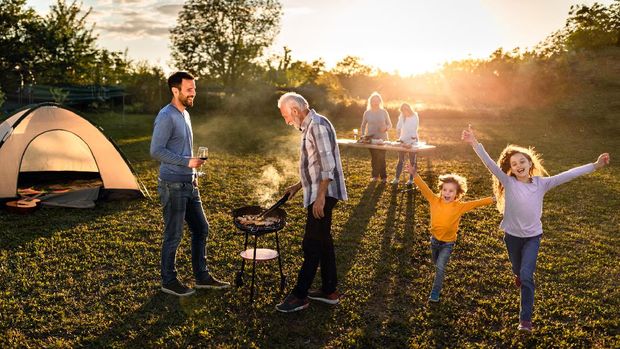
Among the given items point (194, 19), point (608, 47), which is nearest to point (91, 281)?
point (194, 19)

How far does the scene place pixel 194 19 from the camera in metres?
40.1

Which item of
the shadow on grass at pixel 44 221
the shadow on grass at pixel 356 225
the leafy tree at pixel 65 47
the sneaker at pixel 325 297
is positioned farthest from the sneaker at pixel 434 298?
the leafy tree at pixel 65 47

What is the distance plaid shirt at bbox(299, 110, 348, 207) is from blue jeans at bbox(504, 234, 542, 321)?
1.82m

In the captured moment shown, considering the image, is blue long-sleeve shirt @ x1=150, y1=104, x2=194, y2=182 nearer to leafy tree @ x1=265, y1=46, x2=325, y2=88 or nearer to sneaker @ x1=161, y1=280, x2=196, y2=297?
sneaker @ x1=161, y1=280, x2=196, y2=297

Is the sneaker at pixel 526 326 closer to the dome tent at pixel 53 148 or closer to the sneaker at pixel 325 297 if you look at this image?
the sneaker at pixel 325 297

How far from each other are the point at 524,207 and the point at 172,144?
3643 mm

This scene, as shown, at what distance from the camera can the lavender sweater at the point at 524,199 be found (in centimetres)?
482

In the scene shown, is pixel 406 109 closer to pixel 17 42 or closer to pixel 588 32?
pixel 17 42

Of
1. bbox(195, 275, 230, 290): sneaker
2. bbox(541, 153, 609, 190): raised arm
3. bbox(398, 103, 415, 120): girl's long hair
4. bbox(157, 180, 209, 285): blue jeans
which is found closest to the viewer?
bbox(541, 153, 609, 190): raised arm

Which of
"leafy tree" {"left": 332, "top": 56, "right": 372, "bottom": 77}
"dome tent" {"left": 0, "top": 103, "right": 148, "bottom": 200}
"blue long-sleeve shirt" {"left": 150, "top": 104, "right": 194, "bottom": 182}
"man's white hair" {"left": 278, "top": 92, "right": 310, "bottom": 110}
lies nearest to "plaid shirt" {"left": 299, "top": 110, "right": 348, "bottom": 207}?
"man's white hair" {"left": 278, "top": 92, "right": 310, "bottom": 110}

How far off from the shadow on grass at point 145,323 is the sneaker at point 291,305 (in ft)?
3.38

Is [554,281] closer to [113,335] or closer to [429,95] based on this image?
[113,335]

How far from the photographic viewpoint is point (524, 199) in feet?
15.9

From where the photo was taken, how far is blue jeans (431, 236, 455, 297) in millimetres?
5492
